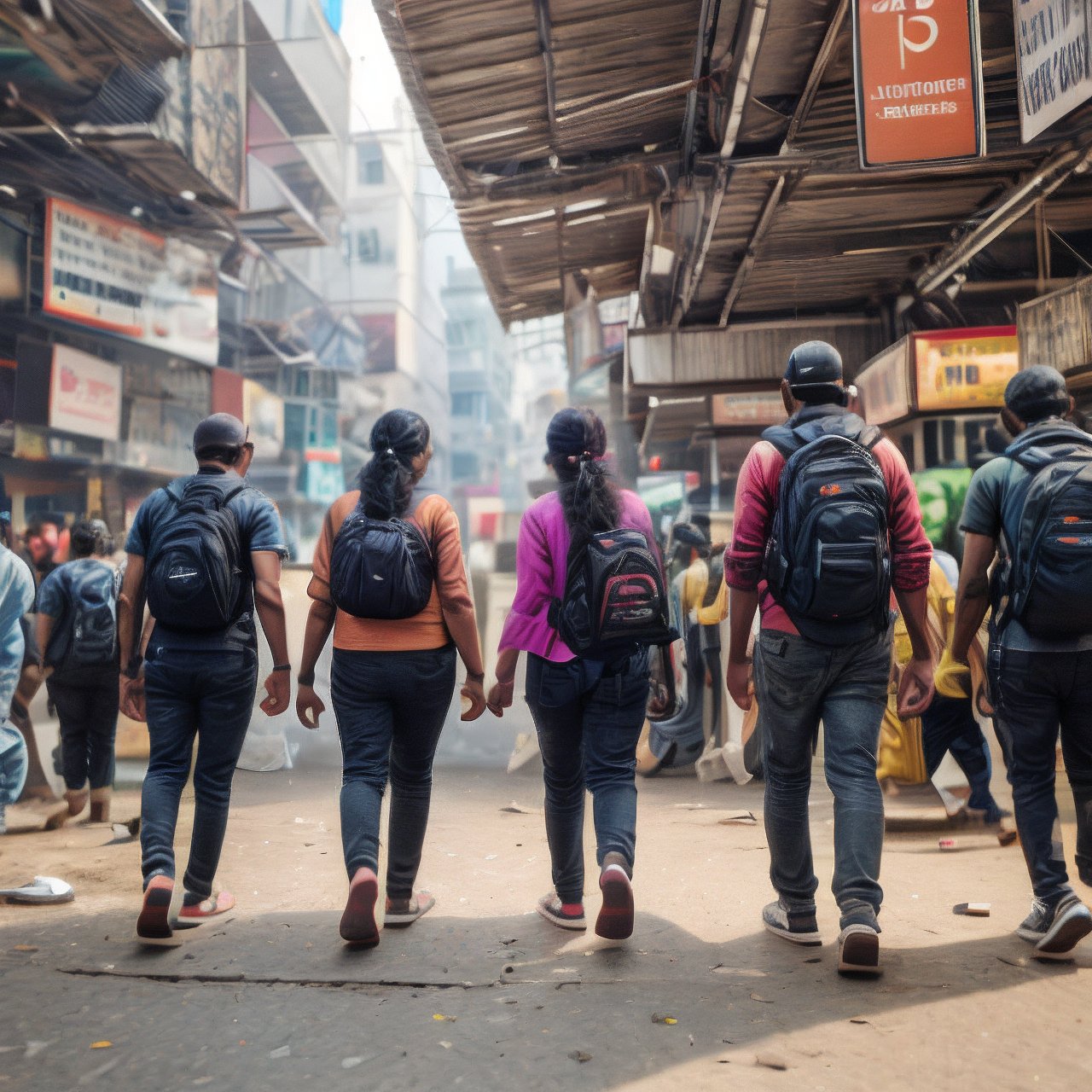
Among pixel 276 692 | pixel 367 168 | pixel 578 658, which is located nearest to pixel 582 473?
pixel 578 658

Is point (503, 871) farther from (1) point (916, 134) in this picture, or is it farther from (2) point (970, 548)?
(1) point (916, 134)

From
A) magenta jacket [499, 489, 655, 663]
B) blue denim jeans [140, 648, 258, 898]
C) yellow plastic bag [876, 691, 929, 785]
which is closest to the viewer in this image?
magenta jacket [499, 489, 655, 663]

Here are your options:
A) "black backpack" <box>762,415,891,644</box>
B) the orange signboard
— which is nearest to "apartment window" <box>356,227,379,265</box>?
the orange signboard

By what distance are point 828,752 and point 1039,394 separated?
4.73ft

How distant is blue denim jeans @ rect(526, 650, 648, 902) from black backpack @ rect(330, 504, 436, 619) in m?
0.52

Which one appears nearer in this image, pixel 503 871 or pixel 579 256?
pixel 503 871

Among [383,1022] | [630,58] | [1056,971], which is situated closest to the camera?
[383,1022]

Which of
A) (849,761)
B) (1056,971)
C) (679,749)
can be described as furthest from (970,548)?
(679,749)

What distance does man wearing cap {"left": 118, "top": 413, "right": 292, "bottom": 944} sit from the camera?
14.1ft

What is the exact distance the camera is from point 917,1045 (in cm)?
293

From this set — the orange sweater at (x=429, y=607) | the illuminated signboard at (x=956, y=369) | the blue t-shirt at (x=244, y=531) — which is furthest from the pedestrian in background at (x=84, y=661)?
the illuminated signboard at (x=956, y=369)

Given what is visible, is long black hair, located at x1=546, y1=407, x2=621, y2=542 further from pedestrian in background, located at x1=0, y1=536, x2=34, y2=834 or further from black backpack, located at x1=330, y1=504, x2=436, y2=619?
pedestrian in background, located at x1=0, y1=536, x2=34, y2=834

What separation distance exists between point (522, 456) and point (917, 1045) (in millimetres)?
80036

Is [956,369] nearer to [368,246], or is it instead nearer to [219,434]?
[219,434]
